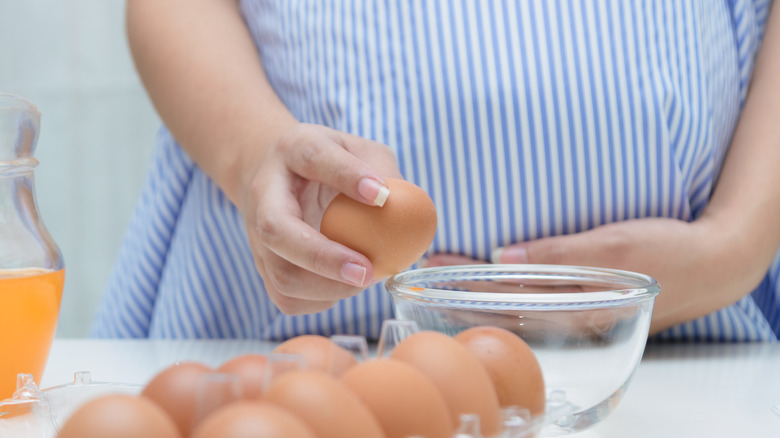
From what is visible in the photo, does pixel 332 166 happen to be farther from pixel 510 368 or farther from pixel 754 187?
pixel 754 187

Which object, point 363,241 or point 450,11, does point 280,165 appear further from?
point 450,11

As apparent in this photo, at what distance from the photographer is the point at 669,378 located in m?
0.64

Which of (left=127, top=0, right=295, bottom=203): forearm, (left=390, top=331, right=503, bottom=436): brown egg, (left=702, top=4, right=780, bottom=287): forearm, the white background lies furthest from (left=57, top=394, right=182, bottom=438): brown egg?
the white background

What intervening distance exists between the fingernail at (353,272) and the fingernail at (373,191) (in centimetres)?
5

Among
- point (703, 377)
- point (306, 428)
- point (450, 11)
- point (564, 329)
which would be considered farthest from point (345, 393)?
point (450, 11)

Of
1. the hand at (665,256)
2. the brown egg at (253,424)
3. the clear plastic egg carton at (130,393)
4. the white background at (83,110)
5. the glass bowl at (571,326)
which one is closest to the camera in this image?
the brown egg at (253,424)

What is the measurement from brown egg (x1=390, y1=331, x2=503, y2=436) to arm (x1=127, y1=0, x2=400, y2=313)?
0.17 metres

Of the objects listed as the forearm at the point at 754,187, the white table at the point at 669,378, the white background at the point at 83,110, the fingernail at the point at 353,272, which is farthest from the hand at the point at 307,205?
the white background at the point at 83,110

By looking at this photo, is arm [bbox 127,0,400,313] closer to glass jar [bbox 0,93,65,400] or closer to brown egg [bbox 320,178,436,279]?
brown egg [bbox 320,178,436,279]

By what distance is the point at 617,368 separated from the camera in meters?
0.45

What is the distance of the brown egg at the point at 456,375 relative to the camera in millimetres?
318

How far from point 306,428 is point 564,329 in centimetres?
→ 24

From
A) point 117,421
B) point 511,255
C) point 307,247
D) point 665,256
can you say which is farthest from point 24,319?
point 665,256

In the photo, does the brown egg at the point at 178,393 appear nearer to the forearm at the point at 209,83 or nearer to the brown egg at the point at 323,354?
the brown egg at the point at 323,354
